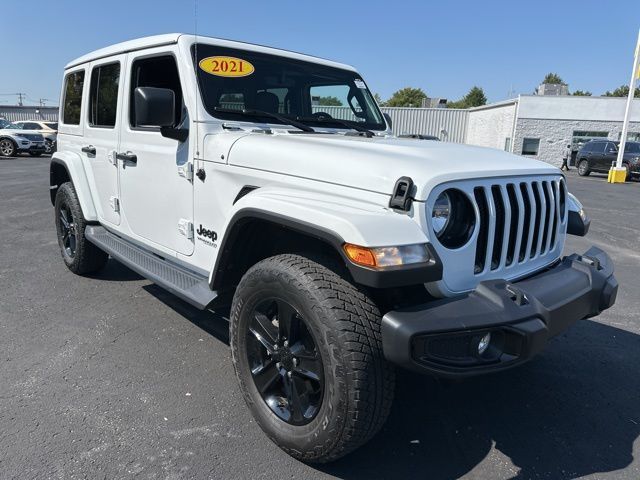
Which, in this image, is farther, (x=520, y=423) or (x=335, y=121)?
(x=335, y=121)

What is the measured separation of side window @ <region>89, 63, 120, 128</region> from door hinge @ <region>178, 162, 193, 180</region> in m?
1.23

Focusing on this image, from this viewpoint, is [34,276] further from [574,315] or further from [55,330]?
[574,315]

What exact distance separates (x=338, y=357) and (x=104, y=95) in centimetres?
340

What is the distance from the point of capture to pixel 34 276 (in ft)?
16.5

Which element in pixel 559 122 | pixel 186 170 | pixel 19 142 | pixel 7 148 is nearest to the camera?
pixel 186 170

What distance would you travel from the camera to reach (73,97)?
4992mm

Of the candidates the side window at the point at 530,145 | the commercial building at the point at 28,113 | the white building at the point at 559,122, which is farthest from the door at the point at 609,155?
the commercial building at the point at 28,113

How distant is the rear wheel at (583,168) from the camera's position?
21.1 metres

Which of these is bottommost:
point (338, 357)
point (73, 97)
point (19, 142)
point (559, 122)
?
point (19, 142)

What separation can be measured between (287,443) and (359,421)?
0.49 metres

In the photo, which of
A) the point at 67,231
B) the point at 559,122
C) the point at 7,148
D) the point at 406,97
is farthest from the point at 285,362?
the point at 406,97

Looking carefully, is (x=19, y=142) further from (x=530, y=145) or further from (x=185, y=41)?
(x=530, y=145)

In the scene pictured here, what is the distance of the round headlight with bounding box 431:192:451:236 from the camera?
7.12ft

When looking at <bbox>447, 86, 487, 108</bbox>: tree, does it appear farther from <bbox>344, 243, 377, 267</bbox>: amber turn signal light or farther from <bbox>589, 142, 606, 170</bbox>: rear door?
<bbox>344, 243, 377, 267</bbox>: amber turn signal light
